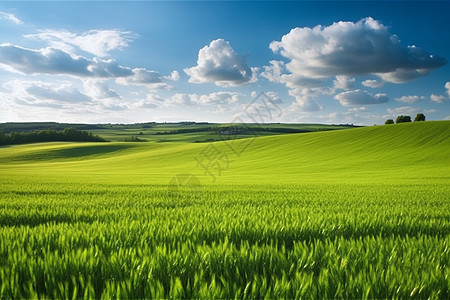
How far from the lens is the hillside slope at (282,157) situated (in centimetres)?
4303

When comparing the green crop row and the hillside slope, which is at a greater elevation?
the green crop row

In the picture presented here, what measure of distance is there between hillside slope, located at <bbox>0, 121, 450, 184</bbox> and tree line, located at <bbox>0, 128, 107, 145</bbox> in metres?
29.3

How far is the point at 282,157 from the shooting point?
183ft

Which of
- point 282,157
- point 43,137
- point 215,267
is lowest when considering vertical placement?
point 282,157

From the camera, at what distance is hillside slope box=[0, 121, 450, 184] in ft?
141

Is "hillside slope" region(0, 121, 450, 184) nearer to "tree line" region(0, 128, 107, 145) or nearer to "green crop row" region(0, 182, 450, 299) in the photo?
"tree line" region(0, 128, 107, 145)

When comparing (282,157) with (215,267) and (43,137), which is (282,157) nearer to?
(215,267)

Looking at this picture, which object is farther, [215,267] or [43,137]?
[43,137]

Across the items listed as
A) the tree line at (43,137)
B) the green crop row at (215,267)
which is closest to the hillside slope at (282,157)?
the tree line at (43,137)

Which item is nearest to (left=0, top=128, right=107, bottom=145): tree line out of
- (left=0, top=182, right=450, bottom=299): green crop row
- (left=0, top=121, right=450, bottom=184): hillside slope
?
(left=0, top=121, right=450, bottom=184): hillside slope

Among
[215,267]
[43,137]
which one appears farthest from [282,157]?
[43,137]

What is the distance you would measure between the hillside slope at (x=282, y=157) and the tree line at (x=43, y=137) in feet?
96.2

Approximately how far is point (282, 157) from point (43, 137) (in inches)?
4041

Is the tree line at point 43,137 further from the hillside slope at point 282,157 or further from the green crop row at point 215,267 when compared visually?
the green crop row at point 215,267
